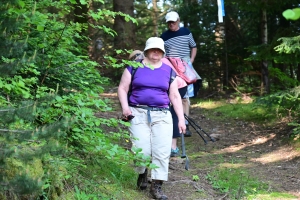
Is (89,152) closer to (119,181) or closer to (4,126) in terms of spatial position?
(119,181)

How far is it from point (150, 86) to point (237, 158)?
10.8 ft

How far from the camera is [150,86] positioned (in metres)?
5.20

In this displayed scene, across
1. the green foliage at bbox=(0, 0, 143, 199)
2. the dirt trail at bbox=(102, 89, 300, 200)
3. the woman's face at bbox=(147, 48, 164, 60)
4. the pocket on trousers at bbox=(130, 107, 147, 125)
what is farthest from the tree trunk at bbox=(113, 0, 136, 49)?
the pocket on trousers at bbox=(130, 107, 147, 125)

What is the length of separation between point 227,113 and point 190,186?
6.04 m

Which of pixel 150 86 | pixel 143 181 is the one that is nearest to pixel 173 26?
pixel 150 86

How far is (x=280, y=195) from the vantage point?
5.73 m

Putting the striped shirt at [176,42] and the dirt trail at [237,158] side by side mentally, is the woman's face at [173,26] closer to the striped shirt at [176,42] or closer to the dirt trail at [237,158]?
the striped shirt at [176,42]

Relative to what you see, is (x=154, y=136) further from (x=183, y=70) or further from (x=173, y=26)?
(x=173, y=26)

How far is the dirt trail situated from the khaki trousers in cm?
44

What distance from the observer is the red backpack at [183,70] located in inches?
302

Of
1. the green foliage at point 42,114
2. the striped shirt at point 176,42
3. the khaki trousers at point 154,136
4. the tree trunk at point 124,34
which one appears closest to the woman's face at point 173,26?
the striped shirt at point 176,42

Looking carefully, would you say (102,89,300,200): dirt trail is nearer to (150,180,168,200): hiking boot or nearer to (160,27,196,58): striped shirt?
(150,180,168,200): hiking boot

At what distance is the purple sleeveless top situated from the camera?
17.1 ft

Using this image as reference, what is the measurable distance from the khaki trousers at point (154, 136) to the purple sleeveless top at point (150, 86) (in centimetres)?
11
